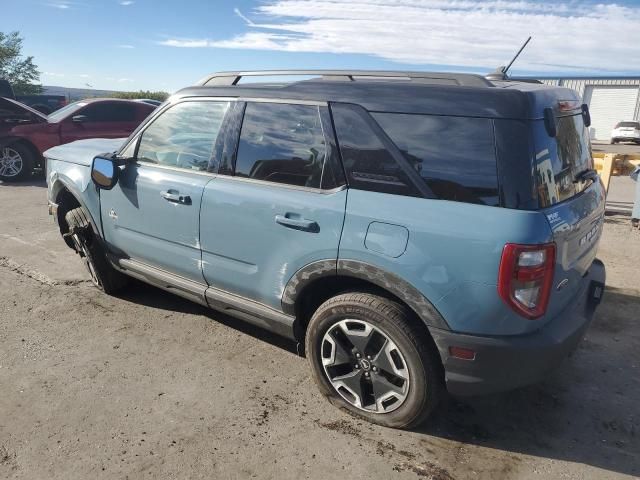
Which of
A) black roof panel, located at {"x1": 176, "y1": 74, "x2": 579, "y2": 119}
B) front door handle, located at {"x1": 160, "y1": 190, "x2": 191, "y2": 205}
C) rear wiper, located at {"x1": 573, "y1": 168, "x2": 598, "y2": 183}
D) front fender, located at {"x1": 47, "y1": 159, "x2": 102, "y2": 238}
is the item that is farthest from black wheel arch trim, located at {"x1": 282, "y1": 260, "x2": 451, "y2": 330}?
front fender, located at {"x1": 47, "y1": 159, "x2": 102, "y2": 238}

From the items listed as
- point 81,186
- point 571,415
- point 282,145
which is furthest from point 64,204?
point 571,415

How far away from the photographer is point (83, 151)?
14.5 feet

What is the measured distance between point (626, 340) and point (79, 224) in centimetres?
449

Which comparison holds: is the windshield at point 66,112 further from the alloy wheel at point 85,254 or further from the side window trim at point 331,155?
the side window trim at point 331,155

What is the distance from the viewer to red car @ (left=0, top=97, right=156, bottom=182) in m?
10.0

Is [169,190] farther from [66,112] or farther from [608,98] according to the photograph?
[608,98]

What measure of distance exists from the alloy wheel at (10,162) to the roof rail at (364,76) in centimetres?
835

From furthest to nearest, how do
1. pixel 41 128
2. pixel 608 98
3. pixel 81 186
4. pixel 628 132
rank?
1. pixel 608 98
2. pixel 628 132
3. pixel 41 128
4. pixel 81 186

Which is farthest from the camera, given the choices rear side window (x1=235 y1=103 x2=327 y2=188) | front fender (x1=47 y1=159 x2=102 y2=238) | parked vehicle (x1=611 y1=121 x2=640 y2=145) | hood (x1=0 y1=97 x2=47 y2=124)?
parked vehicle (x1=611 y1=121 x2=640 y2=145)

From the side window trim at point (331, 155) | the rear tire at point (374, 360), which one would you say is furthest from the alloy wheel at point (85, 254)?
the side window trim at point (331, 155)

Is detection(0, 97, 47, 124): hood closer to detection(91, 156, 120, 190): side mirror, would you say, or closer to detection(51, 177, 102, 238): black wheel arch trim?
detection(51, 177, 102, 238): black wheel arch trim

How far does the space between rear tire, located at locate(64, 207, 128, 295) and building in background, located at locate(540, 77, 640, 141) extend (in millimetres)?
37087

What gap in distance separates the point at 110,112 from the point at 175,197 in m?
8.86

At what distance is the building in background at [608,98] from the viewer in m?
35.3
